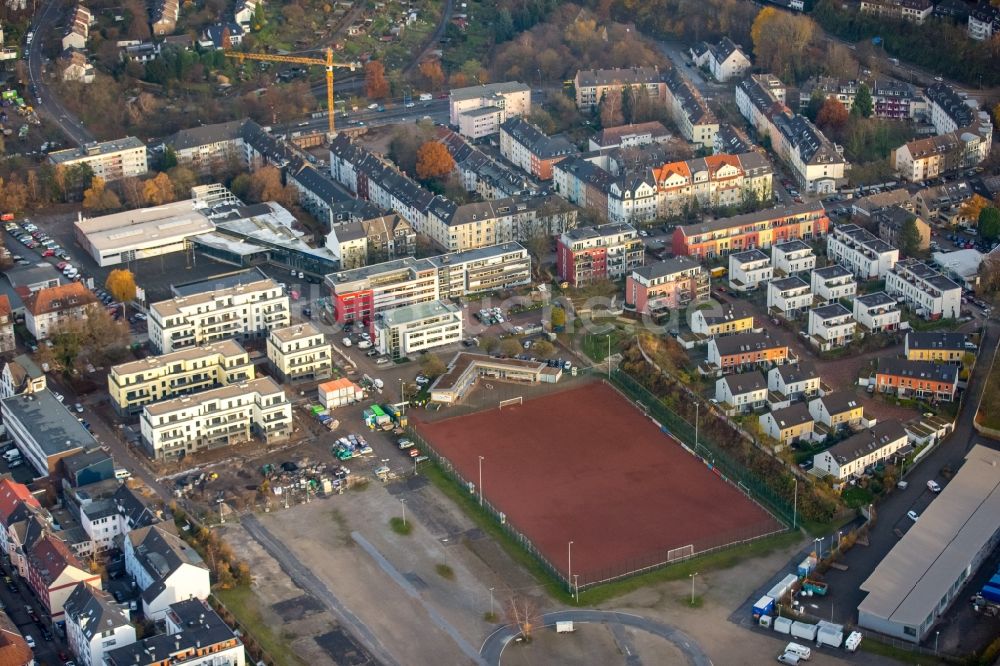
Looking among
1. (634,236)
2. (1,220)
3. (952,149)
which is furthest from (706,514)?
(1,220)

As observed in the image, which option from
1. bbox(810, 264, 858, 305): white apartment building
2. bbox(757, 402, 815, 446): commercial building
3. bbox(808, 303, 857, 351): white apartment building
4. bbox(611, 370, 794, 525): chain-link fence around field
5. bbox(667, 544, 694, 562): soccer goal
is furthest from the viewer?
bbox(810, 264, 858, 305): white apartment building

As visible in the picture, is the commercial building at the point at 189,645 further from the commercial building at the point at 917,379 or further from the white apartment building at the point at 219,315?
the commercial building at the point at 917,379

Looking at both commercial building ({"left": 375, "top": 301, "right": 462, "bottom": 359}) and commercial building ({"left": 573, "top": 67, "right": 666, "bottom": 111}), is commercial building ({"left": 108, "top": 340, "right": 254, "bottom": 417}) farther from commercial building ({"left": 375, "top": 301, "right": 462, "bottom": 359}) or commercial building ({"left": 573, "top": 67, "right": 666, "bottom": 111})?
commercial building ({"left": 573, "top": 67, "right": 666, "bottom": 111})

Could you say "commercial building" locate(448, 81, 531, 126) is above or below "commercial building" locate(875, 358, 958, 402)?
above

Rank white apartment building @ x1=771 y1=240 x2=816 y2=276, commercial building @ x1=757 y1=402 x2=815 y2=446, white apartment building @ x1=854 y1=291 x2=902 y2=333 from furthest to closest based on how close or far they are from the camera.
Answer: white apartment building @ x1=771 y1=240 x2=816 y2=276 < white apartment building @ x1=854 y1=291 x2=902 y2=333 < commercial building @ x1=757 y1=402 x2=815 y2=446

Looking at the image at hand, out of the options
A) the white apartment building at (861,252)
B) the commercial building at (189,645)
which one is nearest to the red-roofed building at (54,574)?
the commercial building at (189,645)

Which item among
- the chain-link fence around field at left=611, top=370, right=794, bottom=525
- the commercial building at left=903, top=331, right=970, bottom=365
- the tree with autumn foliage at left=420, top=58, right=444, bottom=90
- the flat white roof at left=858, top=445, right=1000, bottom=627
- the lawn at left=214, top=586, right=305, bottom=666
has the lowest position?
the lawn at left=214, top=586, right=305, bottom=666

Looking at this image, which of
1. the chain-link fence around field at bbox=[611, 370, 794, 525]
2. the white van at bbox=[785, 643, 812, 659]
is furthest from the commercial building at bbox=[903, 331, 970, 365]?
the white van at bbox=[785, 643, 812, 659]

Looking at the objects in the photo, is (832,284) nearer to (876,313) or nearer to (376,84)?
(876,313)
